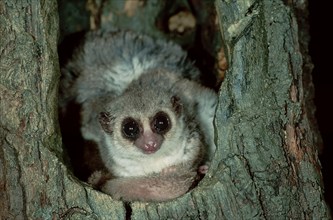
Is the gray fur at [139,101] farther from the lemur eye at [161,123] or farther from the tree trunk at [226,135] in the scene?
the tree trunk at [226,135]

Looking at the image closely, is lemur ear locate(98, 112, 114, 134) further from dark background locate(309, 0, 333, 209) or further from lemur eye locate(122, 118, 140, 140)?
dark background locate(309, 0, 333, 209)

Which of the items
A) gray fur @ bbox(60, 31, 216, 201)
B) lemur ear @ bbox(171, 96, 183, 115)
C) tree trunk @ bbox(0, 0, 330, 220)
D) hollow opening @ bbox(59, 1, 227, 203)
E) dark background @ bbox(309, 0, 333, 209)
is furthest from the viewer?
dark background @ bbox(309, 0, 333, 209)

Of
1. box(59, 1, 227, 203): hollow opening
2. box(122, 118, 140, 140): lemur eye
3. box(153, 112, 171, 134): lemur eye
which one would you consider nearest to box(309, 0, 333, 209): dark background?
box(59, 1, 227, 203): hollow opening

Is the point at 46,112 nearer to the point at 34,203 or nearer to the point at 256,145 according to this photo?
the point at 34,203

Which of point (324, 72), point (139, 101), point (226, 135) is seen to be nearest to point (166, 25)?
point (324, 72)

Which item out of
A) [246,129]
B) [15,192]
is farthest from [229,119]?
[15,192]

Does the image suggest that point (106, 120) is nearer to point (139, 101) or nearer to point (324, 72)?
point (139, 101)
